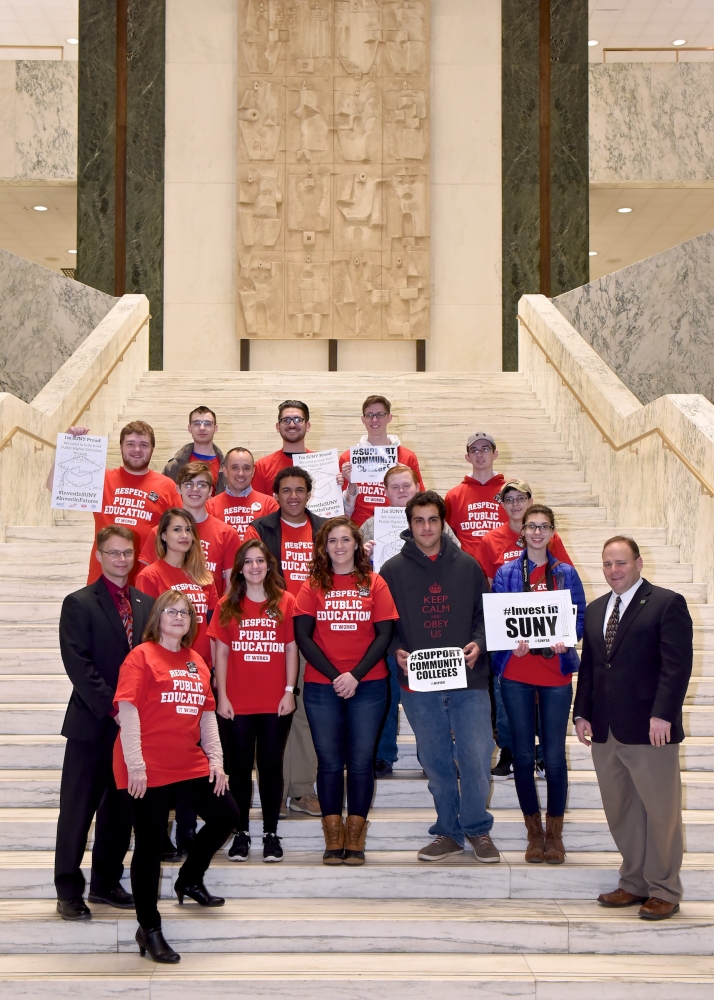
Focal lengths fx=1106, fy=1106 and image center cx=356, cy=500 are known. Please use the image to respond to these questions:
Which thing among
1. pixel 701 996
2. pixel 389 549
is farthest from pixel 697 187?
pixel 701 996

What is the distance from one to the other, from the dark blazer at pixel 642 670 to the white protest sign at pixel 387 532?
4.65ft

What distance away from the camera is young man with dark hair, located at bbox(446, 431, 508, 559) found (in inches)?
275

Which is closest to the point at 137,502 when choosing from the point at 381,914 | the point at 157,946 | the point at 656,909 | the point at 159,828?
the point at 159,828

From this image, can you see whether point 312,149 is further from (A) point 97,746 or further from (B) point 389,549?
(A) point 97,746

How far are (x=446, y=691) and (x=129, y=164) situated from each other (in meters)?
13.6

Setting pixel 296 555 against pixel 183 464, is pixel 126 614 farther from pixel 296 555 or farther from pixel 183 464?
pixel 183 464

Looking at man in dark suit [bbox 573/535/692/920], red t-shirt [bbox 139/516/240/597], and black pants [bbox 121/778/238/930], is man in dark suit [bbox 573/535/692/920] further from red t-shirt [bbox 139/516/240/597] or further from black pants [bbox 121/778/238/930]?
red t-shirt [bbox 139/516/240/597]

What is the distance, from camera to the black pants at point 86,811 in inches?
204

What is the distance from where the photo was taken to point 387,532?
651cm

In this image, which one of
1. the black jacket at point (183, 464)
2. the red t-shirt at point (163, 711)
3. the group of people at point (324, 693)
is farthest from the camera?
the black jacket at point (183, 464)

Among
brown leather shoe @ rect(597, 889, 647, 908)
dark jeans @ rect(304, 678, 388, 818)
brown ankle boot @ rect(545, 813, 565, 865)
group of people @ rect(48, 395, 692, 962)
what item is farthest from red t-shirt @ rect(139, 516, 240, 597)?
brown leather shoe @ rect(597, 889, 647, 908)

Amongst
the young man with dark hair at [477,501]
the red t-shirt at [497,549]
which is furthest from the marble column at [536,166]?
the red t-shirt at [497,549]

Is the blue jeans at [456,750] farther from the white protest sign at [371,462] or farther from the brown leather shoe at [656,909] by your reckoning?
the white protest sign at [371,462]

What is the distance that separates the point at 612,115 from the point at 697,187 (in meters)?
2.08
